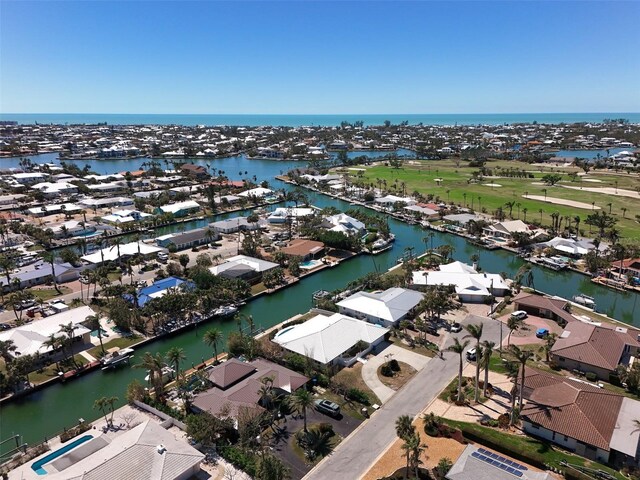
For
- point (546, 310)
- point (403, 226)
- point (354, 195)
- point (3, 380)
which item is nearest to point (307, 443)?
point (3, 380)

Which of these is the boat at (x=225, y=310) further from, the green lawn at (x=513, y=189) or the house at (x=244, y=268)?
the green lawn at (x=513, y=189)

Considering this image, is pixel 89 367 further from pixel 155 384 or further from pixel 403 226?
pixel 403 226

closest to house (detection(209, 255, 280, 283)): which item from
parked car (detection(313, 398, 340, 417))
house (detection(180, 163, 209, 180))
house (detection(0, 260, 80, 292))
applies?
house (detection(0, 260, 80, 292))

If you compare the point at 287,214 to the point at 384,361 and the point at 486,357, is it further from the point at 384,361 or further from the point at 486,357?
the point at 486,357

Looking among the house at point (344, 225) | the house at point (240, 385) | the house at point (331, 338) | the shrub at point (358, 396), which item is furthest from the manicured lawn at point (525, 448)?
the house at point (344, 225)

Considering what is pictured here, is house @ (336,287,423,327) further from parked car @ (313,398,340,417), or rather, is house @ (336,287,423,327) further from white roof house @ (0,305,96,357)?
white roof house @ (0,305,96,357)
